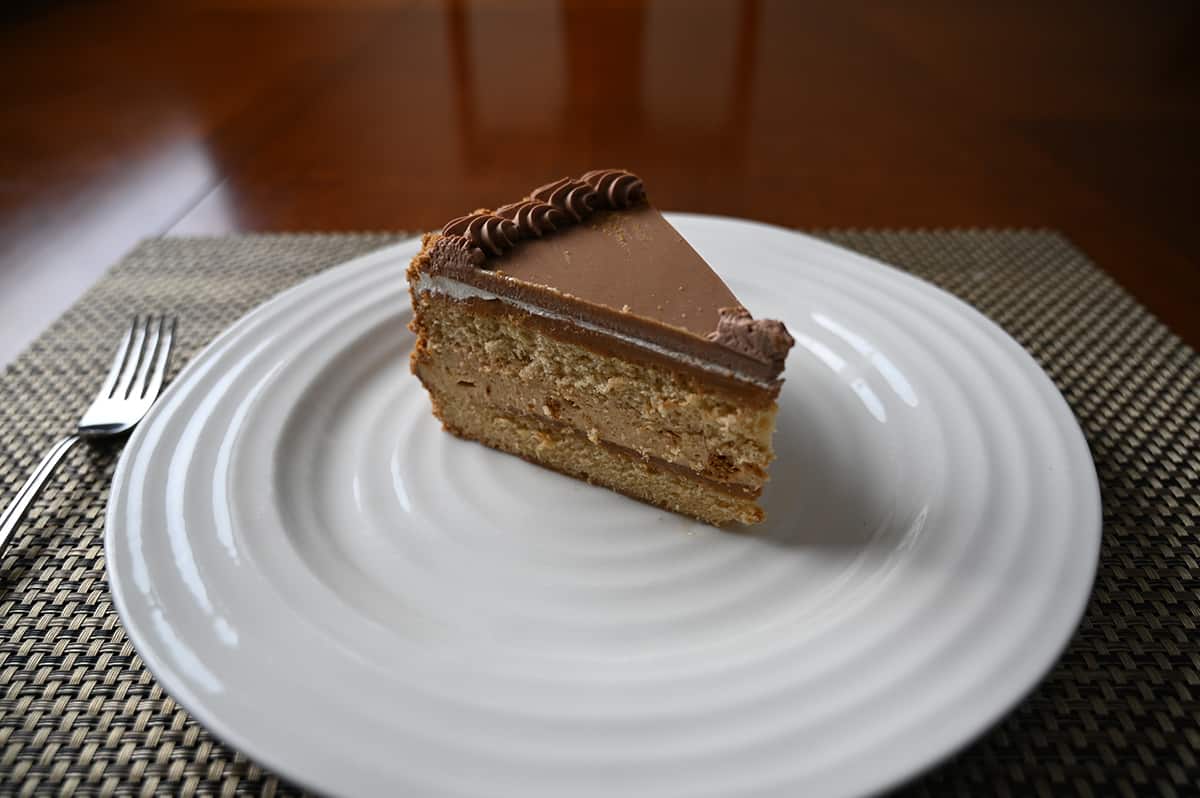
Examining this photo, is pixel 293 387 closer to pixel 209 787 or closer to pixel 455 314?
pixel 455 314

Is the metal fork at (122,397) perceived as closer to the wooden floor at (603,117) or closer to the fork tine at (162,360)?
the fork tine at (162,360)

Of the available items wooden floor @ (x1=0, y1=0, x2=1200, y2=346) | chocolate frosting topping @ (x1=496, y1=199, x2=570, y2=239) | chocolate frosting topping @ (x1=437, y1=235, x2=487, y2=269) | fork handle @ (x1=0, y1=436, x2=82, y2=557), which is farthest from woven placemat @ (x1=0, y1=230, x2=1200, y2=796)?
chocolate frosting topping @ (x1=496, y1=199, x2=570, y2=239)

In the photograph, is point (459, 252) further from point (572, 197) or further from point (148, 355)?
point (148, 355)

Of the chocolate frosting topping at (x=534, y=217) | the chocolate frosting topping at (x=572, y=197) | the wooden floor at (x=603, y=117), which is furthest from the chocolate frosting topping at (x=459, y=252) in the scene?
the wooden floor at (x=603, y=117)

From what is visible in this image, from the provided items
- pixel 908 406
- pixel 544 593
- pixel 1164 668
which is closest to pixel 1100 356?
pixel 908 406

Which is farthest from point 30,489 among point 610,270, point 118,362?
point 610,270

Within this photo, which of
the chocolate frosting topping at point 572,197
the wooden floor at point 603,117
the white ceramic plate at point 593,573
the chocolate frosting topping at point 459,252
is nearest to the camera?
the white ceramic plate at point 593,573

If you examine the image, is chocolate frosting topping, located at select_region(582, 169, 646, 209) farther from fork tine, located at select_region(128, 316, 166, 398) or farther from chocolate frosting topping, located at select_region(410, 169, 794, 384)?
fork tine, located at select_region(128, 316, 166, 398)

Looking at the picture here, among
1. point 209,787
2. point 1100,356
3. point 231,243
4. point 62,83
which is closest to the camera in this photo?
point 209,787
